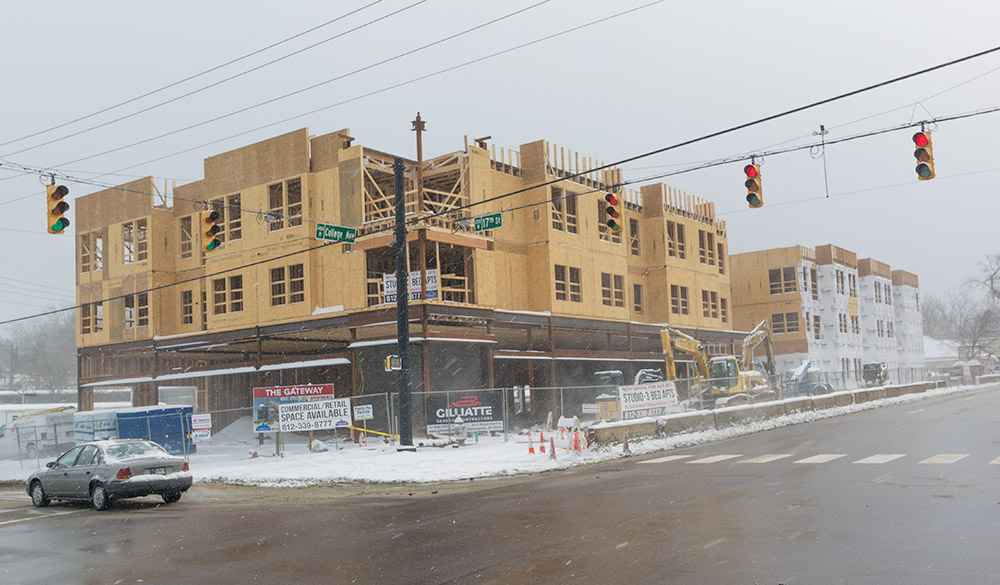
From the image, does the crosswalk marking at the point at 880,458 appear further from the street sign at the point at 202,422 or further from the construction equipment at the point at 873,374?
the construction equipment at the point at 873,374

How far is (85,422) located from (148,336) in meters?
12.0

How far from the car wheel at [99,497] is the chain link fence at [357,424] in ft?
26.1

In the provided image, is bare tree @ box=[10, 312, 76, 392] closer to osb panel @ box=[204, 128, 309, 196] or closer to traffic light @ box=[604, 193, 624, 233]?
osb panel @ box=[204, 128, 309, 196]

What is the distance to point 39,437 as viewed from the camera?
3447 centimetres

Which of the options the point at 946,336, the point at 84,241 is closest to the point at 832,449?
the point at 84,241

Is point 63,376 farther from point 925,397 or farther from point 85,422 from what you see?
point 925,397

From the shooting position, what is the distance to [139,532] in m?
13.4

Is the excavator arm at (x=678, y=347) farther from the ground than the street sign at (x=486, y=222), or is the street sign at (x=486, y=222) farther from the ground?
the street sign at (x=486, y=222)

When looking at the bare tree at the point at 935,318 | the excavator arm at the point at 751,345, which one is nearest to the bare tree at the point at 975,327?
the bare tree at the point at 935,318

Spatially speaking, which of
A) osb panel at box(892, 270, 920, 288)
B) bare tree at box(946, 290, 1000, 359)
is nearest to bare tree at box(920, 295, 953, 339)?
bare tree at box(946, 290, 1000, 359)

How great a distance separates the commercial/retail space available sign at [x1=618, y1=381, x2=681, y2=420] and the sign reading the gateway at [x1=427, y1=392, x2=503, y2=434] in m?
4.21

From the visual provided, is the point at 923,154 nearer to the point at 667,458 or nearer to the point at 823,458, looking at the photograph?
the point at 823,458

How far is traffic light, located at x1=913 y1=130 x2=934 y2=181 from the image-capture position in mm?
17766

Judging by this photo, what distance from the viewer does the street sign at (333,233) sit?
23453 mm
